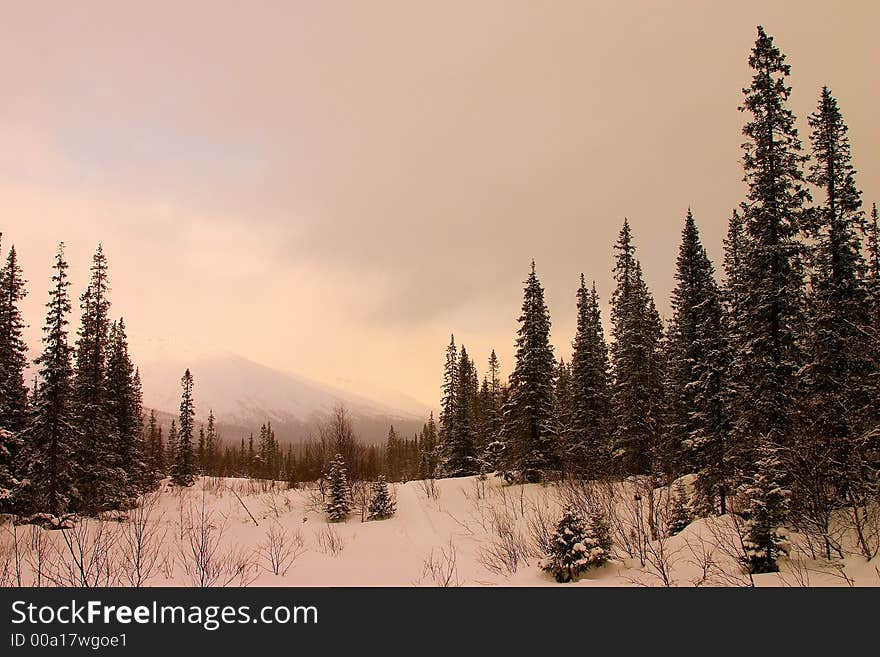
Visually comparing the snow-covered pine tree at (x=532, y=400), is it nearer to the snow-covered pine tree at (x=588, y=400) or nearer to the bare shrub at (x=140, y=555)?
the snow-covered pine tree at (x=588, y=400)

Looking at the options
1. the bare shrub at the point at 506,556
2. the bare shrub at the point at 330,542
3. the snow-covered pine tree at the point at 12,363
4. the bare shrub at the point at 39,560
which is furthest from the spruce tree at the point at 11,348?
the bare shrub at the point at 506,556

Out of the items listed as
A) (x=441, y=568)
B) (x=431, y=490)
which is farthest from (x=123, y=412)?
(x=441, y=568)

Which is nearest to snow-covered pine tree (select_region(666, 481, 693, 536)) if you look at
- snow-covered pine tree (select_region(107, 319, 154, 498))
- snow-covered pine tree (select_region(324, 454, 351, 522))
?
snow-covered pine tree (select_region(324, 454, 351, 522))

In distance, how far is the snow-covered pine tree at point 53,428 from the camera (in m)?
25.7

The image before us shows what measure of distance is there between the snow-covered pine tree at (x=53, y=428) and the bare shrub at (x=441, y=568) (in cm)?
2292

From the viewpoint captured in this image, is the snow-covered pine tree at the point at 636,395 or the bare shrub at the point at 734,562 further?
the snow-covered pine tree at the point at 636,395

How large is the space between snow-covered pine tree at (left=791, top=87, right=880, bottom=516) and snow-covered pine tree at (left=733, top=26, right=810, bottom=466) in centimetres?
76

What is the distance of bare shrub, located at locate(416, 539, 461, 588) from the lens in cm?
1148

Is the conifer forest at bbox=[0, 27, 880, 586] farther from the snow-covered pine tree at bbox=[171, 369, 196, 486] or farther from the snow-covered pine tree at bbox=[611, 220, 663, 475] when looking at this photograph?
the snow-covered pine tree at bbox=[171, 369, 196, 486]

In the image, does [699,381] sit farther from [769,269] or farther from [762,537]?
[762,537]
